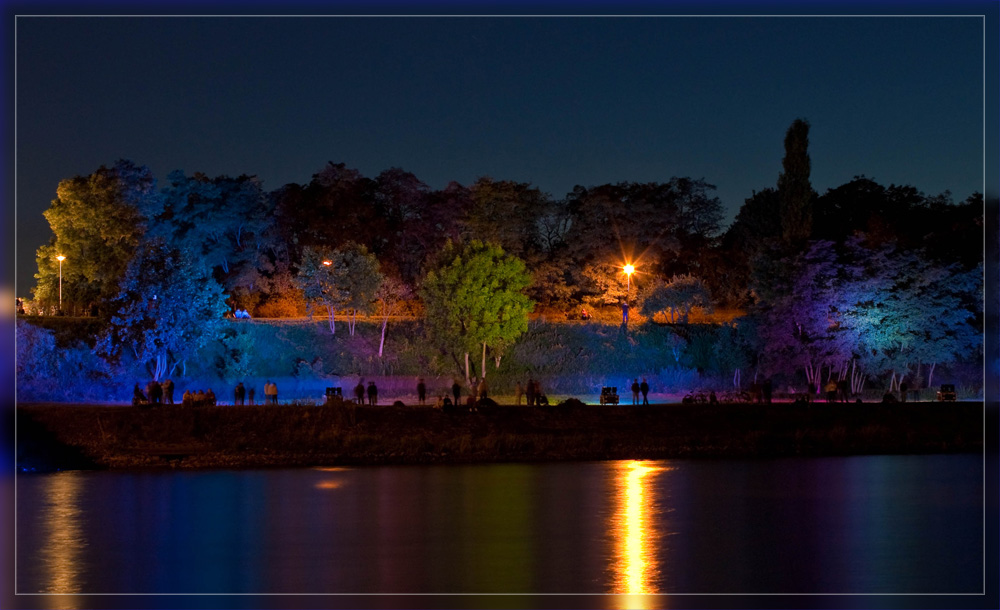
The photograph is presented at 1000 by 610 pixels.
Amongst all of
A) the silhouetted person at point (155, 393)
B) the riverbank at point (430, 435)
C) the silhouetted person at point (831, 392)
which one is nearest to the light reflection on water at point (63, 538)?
the riverbank at point (430, 435)

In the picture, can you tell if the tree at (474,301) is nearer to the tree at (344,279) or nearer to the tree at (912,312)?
the tree at (344,279)

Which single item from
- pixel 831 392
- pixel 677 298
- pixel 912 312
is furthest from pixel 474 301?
pixel 912 312

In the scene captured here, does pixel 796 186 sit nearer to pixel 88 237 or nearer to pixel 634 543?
pixel 634 543

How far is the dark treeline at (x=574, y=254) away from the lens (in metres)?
42.9

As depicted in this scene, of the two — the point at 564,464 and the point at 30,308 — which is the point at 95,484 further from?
the point at 30,308

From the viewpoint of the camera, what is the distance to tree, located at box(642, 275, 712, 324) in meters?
56.7

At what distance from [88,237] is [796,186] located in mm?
34051

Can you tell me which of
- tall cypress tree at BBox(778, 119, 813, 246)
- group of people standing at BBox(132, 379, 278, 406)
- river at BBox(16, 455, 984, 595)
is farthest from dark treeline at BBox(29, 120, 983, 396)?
river at BBox(16, 455, 984, 595)

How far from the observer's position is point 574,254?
61312 mm

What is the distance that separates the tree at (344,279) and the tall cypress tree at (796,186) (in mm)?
19619

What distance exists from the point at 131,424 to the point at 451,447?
915cm

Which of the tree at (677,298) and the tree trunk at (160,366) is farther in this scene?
the tree at (677,298)

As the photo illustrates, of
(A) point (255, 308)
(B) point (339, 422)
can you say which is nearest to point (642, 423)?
(B) point (339, 422)

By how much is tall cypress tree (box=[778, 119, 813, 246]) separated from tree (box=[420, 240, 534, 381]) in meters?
11.9
